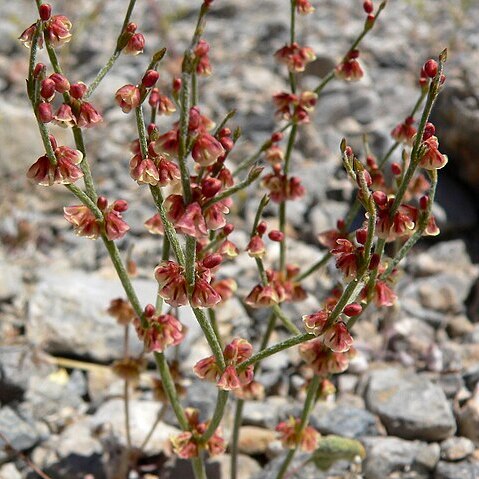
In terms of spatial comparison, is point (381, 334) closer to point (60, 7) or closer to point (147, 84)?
point (147, 84)

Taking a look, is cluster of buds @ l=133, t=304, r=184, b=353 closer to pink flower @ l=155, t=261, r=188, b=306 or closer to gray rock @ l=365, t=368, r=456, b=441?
pink flower @ l=155, t=261, r=188, b=306

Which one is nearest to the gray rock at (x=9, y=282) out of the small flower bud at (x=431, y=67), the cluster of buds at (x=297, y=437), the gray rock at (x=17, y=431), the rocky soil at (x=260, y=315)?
the rocky soil at (x=260, y=315)

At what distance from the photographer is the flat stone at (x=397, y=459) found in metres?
3.10

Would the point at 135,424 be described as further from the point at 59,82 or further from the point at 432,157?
the point at 432,157

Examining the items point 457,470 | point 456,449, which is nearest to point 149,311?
point 457,470

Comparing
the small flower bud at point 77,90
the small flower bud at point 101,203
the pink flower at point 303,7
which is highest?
the pink flower at point 303,7

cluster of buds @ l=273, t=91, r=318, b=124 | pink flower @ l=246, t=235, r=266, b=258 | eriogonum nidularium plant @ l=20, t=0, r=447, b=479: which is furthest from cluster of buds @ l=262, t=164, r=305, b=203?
pink flower @ l=246, t=235, r=266, b=258

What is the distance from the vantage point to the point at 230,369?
6.70 ft

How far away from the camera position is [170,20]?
7.95 meters

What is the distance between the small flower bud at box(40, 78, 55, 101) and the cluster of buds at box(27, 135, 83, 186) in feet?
0.40

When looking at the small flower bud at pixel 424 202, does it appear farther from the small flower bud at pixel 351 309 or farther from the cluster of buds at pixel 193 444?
the cluster of buds at pixel 193 444

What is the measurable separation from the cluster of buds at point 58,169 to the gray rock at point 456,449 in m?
2.12

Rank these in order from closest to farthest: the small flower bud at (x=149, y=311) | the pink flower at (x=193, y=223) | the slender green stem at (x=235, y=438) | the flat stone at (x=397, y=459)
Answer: the pink flower at (x=193, y=223) → the small flower bud at (x=149, y=311) → the slender green stem at (x=235, y=438) → the flat stone at (x=397, y=459)

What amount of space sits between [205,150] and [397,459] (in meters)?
1.94
